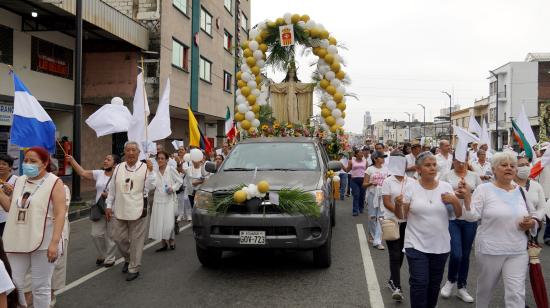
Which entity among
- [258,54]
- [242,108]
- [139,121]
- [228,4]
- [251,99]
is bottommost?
[139,121]

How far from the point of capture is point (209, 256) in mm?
6312

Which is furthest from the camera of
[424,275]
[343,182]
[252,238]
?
[343,182]

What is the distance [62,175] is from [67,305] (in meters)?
12.7

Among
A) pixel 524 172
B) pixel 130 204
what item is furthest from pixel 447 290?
pixel 130 204

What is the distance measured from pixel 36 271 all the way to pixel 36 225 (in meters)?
0.41

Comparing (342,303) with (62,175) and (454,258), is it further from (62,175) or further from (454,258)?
(62,175)

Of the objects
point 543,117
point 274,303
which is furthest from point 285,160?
point 543,117

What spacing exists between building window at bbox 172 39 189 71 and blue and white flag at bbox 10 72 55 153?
14326mm

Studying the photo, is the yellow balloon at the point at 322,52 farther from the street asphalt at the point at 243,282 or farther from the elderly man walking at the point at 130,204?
the elderly man walking at the point at 130,204

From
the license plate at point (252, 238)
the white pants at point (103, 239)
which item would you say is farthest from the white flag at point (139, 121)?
the license plate at point (252, 238)

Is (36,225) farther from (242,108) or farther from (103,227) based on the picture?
(242,108)

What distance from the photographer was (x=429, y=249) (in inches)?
162

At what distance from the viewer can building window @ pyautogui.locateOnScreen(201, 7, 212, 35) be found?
23578 mm

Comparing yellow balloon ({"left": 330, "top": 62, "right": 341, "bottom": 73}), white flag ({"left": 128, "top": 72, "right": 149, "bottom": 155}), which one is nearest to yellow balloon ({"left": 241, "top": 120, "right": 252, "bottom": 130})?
yellow balloon ({"left": 330, "top": 62, "right": 341, "bottom": 73})
